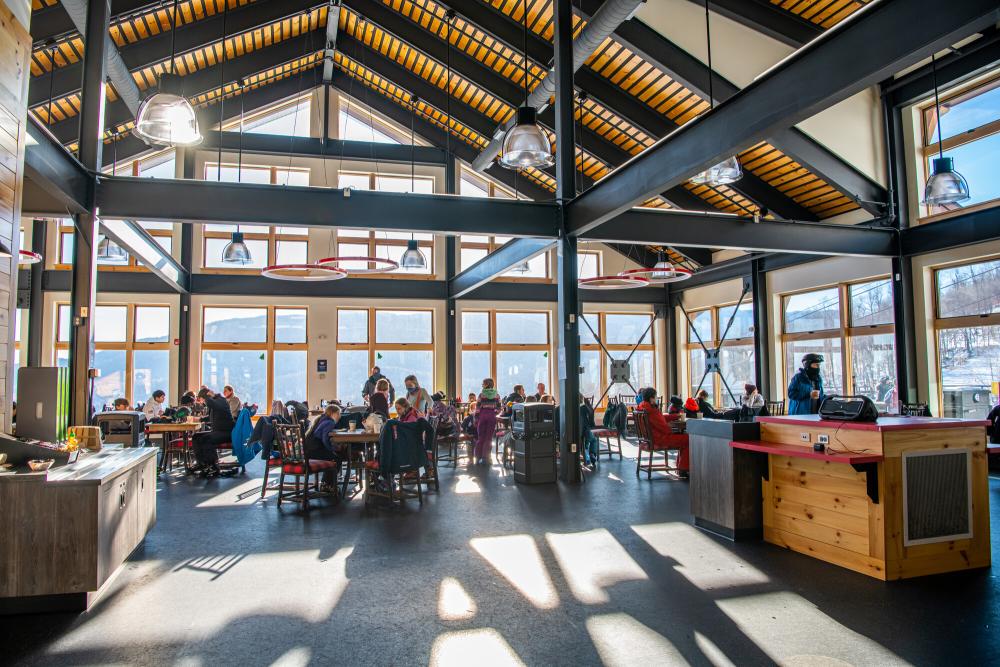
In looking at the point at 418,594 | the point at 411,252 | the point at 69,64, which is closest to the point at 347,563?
the point at 418,594

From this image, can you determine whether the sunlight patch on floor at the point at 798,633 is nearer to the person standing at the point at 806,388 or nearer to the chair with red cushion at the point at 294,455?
the chair with red cushion at the point at 294,455

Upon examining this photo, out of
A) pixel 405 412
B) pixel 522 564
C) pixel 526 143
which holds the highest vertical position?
pixel 526 143

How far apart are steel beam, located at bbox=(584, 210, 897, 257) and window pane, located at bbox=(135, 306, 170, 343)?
978cm

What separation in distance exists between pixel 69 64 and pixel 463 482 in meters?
8.45

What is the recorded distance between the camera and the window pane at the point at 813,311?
437 inches

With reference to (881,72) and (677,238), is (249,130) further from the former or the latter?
(881,72)

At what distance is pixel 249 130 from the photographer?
44.8 feet

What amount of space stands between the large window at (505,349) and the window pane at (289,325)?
147 inches

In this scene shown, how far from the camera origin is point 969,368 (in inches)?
344

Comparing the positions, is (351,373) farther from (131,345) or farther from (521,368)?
Answer: (131,345)

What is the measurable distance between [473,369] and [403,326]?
199cm

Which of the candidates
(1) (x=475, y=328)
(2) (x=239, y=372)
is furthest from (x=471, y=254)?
(2) (x=239, y=372)

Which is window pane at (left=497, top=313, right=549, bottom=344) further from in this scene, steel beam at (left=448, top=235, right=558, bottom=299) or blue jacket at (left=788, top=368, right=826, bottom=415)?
blue jacket at (left=788, top=368, right=826, bottom=415)

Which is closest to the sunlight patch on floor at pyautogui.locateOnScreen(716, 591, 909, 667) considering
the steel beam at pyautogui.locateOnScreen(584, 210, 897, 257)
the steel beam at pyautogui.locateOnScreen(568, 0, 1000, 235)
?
the steel beam at pyautogui.locateOnScreen(568, 0, 1000, 235)
